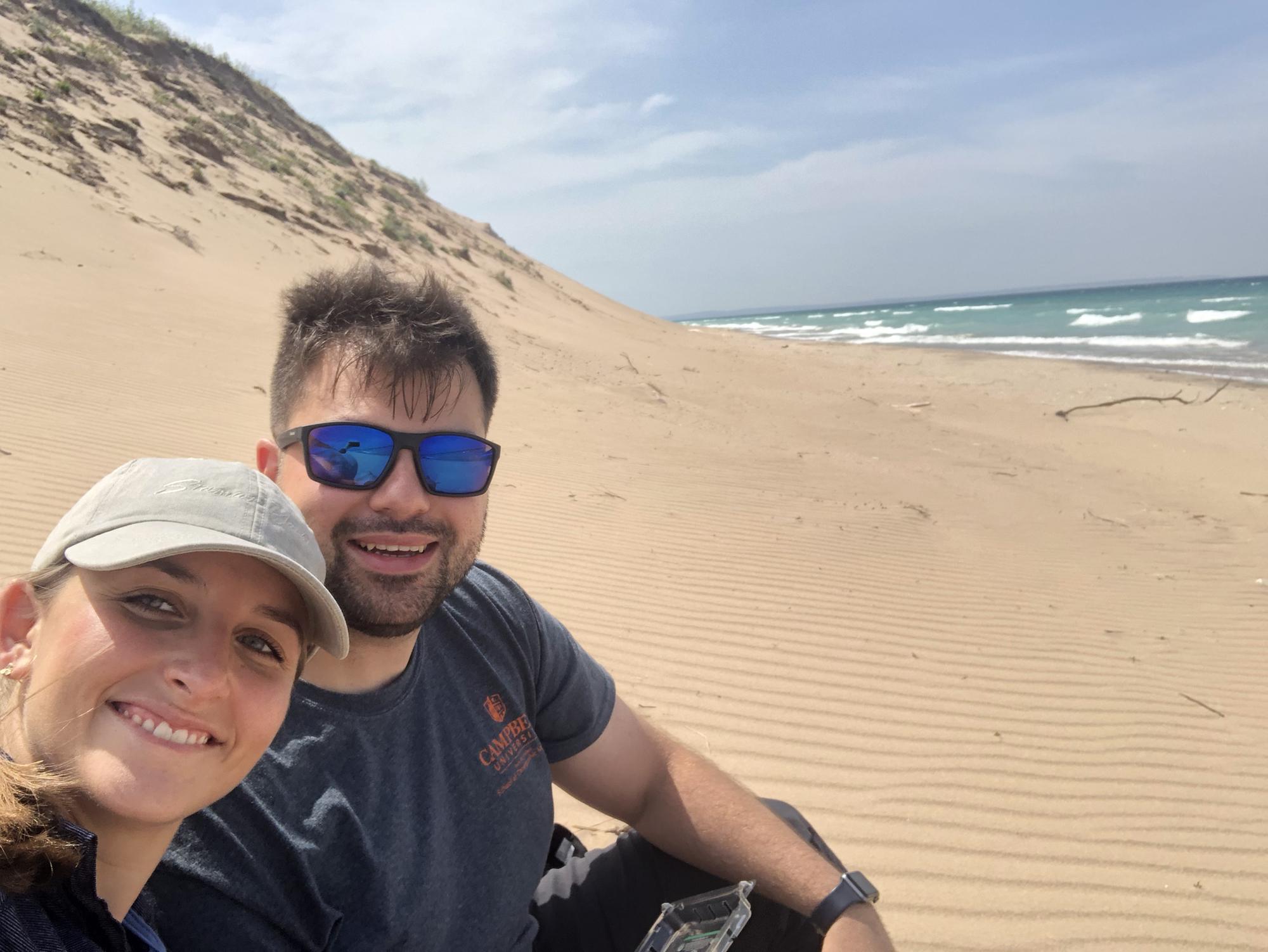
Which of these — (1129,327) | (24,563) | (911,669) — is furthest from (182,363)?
(1129,327)

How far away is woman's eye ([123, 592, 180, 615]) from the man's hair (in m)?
0.78

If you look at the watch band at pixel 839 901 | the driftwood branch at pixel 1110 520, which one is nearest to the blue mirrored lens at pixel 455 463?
the watch band at pixel 839 901

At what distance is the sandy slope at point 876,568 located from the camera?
3.19 metres

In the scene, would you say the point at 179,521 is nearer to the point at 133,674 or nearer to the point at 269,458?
the point at 133,674

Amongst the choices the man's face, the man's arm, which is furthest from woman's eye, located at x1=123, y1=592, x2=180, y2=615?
the man's arm

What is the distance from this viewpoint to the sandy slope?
3.19 meters

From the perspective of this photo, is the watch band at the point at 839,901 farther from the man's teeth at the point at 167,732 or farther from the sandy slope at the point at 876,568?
the man's teeth at the point at 167,732

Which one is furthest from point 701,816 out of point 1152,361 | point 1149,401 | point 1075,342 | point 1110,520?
point 1075,342

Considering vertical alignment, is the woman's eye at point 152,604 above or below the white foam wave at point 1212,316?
below

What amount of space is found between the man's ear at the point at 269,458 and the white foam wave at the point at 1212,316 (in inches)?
1546

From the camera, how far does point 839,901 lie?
1898 mm

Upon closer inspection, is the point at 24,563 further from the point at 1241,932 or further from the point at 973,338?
the point at 973,338

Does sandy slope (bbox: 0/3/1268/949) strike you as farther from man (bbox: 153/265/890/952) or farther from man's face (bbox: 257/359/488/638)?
man's face (bbox: 257/359/488/638)

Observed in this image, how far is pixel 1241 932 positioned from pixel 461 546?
113 inches
